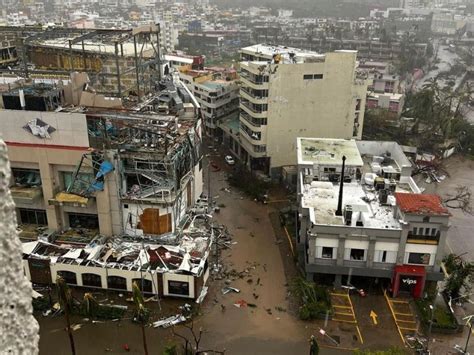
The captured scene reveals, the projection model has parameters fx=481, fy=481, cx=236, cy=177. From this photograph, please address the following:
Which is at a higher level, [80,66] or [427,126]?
[80,66]

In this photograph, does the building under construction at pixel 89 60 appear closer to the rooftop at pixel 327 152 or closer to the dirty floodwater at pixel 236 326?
the rooftop at pixel 327 152

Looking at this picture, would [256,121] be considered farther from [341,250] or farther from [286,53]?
[341,250]

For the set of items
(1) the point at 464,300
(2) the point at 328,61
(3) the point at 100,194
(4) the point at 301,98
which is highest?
(2) the point at 328,61

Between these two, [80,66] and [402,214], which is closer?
[402,214]

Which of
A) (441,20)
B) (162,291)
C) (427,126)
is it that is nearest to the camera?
(162,291)

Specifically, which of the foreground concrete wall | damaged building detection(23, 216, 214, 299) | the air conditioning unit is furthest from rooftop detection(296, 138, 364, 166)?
the foreground concrete wall

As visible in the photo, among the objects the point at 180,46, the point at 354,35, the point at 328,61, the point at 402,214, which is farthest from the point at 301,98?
the point at 354,35

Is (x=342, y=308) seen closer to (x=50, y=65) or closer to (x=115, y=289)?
(x=115, y=289)
